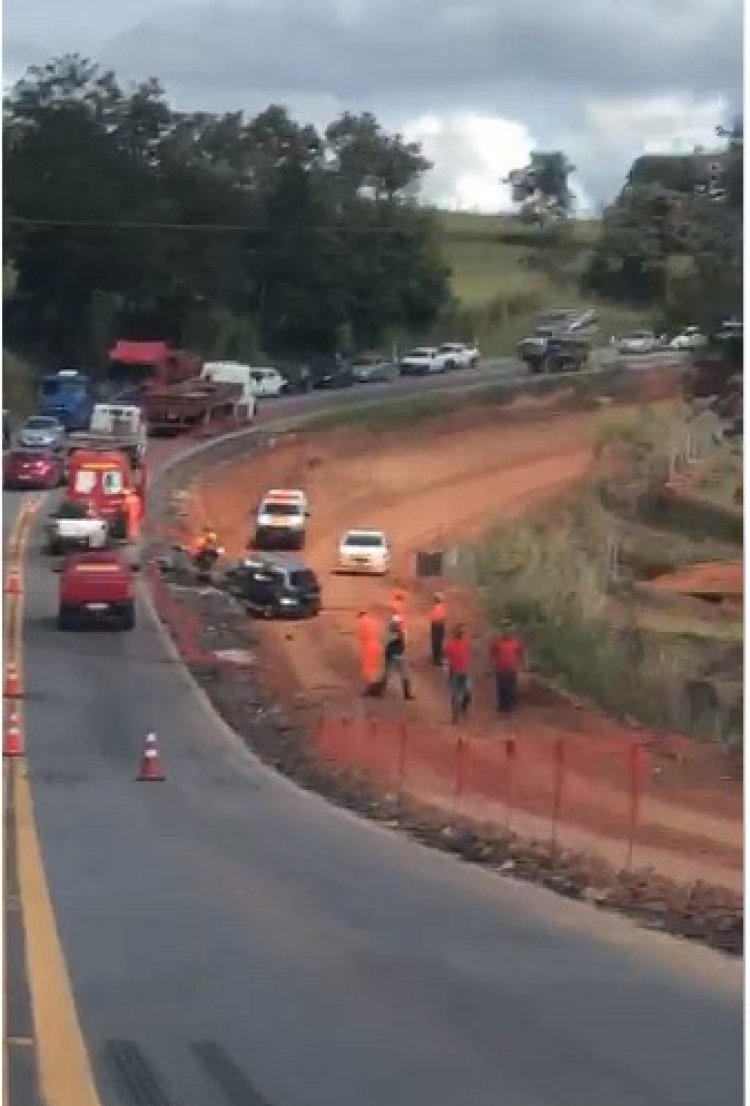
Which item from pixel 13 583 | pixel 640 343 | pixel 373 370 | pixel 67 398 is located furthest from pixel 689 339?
pixel 13 583

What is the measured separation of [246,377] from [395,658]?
14.5 inches

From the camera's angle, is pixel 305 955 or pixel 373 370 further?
pixel 373 370

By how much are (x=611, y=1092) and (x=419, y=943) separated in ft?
0.89

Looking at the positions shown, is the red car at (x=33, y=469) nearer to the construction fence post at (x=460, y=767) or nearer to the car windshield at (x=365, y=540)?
the car windshield at (x=365, y=540)

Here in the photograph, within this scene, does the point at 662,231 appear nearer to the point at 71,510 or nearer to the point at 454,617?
the point at 454,617

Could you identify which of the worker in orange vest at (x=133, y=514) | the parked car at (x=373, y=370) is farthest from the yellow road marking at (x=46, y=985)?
the parked car at (x=373, y=370)

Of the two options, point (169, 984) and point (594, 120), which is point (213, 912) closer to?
point (169, 984)

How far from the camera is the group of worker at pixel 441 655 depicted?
4.29m

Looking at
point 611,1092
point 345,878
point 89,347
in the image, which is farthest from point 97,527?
point 611,1092

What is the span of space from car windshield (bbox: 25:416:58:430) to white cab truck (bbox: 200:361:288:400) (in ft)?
0.63

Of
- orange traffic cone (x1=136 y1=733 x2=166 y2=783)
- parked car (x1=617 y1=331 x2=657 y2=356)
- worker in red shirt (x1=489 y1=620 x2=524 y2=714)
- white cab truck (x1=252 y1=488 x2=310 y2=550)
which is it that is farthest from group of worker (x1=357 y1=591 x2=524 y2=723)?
parked car (x1=617 y1=331 x2=657 y2=356)

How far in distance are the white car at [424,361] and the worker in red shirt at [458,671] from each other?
31cm

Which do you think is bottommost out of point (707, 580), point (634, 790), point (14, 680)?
point (634, 790)

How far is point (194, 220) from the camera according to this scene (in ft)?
14.1
